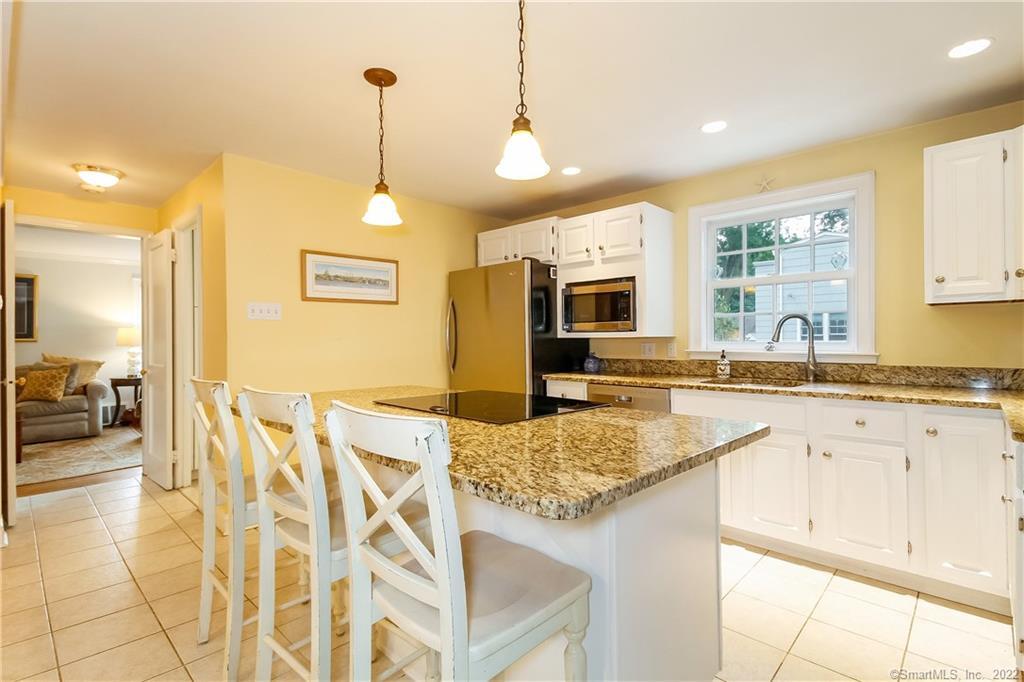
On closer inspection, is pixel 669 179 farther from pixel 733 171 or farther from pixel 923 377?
pixel 923 377

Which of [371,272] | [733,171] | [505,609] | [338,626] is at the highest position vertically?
[733,171]

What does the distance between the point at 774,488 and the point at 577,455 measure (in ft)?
6.52

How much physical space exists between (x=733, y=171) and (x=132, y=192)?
175 inches

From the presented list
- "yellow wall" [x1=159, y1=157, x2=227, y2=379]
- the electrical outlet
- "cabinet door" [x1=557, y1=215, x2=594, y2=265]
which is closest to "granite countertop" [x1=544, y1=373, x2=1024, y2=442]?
"cabinet door" [x1=557, y1=215, x2=594, y2=265]

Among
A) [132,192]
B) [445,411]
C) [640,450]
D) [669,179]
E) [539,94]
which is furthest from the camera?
[132,192]

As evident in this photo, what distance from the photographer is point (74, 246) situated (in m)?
5.98

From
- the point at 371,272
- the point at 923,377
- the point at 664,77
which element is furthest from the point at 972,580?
the point at 371,272

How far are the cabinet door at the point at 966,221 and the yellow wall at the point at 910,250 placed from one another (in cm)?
28

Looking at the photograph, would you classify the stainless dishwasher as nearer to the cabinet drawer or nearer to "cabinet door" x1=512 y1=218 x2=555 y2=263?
the cabinet drawer

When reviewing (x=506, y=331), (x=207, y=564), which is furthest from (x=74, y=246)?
(x=207, y=564)

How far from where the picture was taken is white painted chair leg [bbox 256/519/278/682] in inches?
59.6

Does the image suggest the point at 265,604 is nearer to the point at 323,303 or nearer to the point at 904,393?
the point at 323,303

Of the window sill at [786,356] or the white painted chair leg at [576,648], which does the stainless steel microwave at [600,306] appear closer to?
the window sill at [786,356]

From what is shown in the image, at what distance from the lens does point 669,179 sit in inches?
139
